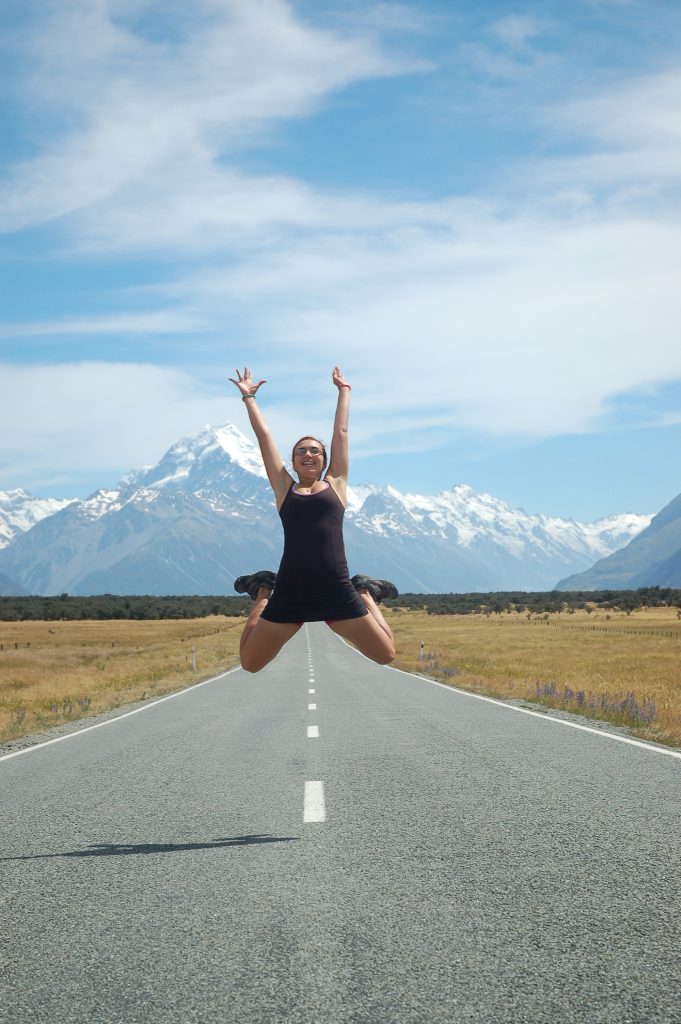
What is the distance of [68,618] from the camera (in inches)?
4921

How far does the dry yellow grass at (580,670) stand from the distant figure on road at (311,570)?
321 inches

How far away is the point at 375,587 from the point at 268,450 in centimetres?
122

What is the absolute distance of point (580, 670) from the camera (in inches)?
1330

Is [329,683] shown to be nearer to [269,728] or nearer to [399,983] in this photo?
[269,728]

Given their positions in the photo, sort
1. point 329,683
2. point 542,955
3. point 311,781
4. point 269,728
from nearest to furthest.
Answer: point 542,955 → point 311,781 → point 269,728 → point 329,683

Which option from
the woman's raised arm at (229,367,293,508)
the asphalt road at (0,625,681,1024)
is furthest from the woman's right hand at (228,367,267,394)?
the asphalt road at (0,625,681,1024)

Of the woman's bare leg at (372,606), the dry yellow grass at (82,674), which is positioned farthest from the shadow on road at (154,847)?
the dry yellow grass at (82,674)

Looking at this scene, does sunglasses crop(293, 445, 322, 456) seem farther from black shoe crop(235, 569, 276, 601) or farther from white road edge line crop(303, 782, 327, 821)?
white road edge line crop(303, 782, 327, 821)

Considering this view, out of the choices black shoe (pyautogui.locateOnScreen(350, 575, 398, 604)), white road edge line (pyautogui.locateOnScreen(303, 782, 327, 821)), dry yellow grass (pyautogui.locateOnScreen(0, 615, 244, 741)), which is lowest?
dry yellow grass (pyautogui.locateOnScreen(0, 615, 244, 741))

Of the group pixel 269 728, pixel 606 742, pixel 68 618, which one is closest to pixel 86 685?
pixel 269 728

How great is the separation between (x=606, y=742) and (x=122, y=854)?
743 centimetres

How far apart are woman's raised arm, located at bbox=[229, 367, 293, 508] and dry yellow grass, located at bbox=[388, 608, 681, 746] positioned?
340 inches

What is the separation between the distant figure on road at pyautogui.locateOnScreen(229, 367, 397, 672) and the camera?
657 cm

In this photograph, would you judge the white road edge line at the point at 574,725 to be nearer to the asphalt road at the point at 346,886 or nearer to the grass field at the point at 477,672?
the asphalt road at the point at 346,886
